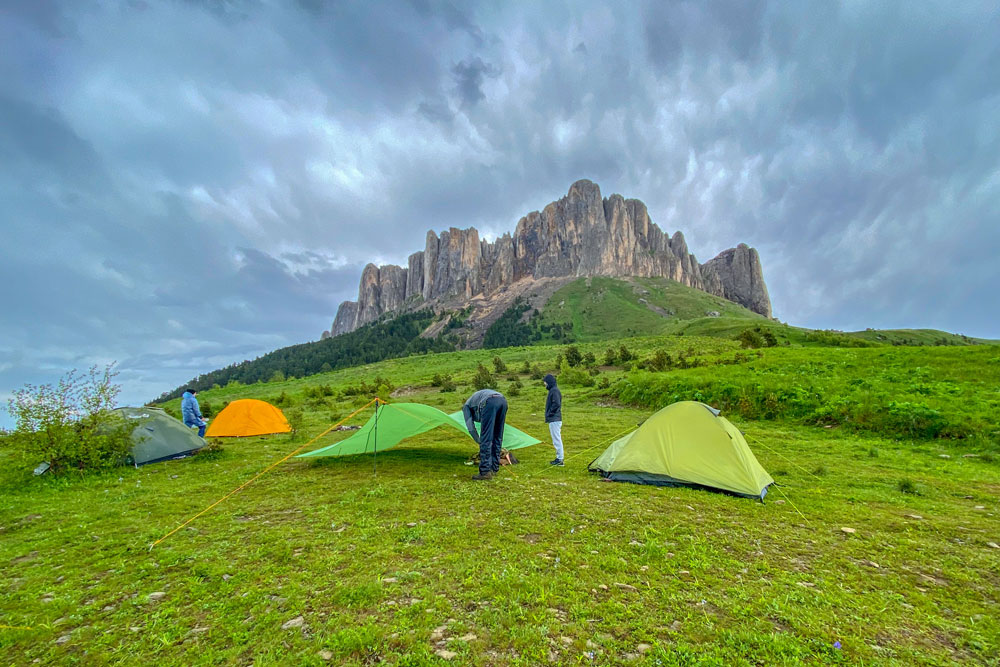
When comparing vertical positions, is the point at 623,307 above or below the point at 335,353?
above

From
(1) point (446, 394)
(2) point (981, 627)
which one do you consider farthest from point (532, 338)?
(2) point (981, 627)

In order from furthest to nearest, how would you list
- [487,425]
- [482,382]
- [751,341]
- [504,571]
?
[751,341]
[482,382]
[487,425]
[504,571]

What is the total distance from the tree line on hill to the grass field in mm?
109460

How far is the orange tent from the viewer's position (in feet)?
59.4

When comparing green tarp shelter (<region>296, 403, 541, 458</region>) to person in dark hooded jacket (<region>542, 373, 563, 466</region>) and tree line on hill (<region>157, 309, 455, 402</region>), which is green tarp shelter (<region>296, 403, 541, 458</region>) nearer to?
person in dark hooded jacket (<region>542, 373, 563, 466</region>)

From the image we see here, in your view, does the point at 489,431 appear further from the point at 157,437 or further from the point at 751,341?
the point at 751,341

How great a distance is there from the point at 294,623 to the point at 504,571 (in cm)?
→ 234

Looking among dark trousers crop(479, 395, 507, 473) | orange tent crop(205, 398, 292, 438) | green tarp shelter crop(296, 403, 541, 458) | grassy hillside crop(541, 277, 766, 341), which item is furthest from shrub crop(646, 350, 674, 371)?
grassy hillside crop(541, 277, 766, 341)

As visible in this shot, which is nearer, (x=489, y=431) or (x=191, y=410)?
(x=489, y=431)

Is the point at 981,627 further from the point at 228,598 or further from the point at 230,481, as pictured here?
the point at 230,481

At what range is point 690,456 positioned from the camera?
29.5ft

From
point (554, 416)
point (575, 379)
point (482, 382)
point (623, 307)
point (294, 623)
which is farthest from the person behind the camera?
point (623, 307)

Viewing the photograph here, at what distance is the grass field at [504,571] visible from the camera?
146 inches

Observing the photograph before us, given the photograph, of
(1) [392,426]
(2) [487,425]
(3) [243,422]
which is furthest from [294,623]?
(3) [243,422]
